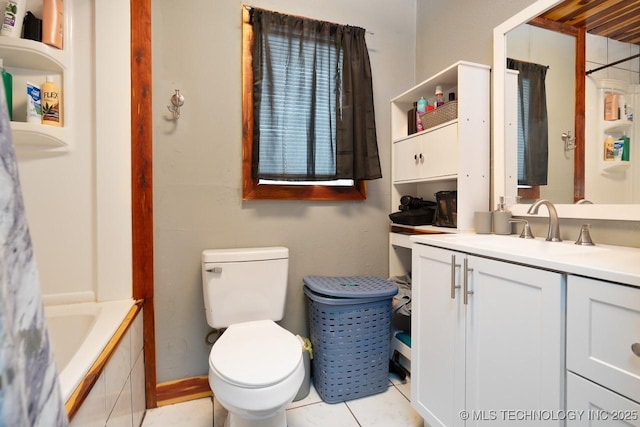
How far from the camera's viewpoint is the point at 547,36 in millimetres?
1315

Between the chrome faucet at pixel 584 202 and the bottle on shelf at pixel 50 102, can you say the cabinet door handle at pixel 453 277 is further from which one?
the bottle on shelf at pixel 50 102

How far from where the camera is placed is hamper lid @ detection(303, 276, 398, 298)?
62.4 inches

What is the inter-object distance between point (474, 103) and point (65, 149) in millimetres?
1939

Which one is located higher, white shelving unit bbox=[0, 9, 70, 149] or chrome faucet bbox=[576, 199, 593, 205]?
white shelving unit bbox=[0, 9, 70, 149]

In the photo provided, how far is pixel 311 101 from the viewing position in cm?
178

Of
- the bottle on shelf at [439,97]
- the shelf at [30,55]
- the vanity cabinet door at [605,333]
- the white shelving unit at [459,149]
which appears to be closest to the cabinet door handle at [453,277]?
the vanity cabinet door at [605,333]

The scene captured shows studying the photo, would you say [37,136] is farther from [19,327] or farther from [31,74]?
[19,327]

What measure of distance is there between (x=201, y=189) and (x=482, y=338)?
1.44m

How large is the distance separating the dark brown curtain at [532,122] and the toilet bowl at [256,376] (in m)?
1.27

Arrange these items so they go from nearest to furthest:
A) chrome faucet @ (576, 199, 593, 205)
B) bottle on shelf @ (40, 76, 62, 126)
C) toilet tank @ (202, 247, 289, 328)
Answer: chrome faucet @ (576, 199, 593, 205) < bottle on shelf @ (40, 76, 62, 126) < toilet tank @ (202, 247, 289, 328)

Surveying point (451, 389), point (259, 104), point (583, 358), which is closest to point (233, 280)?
point (259, 104)

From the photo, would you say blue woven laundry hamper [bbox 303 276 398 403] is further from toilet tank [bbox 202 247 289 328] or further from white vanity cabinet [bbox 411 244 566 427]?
white vanity cabinet [bbox 411 244 566 427]

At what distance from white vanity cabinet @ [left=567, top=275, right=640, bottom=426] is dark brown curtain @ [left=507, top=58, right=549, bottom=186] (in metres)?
0.75

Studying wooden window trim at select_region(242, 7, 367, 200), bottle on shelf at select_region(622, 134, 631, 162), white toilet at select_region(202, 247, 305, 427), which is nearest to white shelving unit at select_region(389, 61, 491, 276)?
bottle on shelf at select_region(622, 134, 631, 162)
